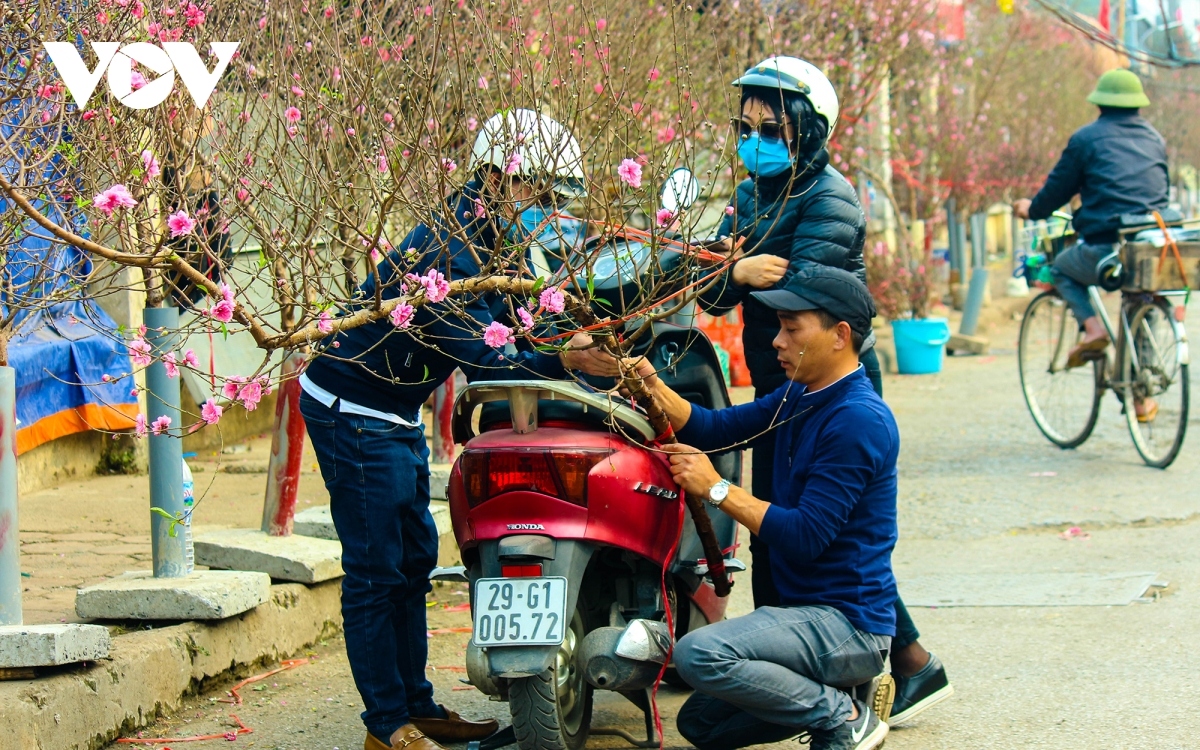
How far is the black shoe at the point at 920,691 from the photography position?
4445mm

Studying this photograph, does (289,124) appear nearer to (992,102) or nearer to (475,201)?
(475,201)

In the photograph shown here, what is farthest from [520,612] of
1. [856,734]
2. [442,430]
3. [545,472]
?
[442,430]

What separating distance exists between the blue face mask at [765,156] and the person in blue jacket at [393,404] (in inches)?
30.0

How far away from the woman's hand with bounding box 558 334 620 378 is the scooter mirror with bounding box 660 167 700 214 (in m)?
0.43

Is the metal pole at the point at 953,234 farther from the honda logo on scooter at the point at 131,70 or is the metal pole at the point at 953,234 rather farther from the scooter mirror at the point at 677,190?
the honda logo on scooter at the point at 131,70

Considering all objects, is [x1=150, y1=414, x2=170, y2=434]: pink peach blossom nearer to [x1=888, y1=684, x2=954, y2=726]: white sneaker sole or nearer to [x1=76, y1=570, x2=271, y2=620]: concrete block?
[x1=76, y1=570, x2=271, y2=620]: concrete block

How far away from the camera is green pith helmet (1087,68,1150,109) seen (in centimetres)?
869

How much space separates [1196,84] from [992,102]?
858 inches

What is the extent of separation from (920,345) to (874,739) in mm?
9572

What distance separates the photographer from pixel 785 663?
3742mm

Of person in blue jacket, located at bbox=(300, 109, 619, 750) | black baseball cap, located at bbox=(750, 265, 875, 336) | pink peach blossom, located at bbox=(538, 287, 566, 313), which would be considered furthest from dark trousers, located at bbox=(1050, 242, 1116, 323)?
pink peach blossom, located at bbox=(538, 287, 566, 313)

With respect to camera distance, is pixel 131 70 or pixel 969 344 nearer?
pixel 131 70

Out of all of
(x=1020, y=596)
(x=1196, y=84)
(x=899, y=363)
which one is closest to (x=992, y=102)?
(x=899, y=363)

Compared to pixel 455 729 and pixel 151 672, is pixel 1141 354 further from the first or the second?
pixel 151 672
